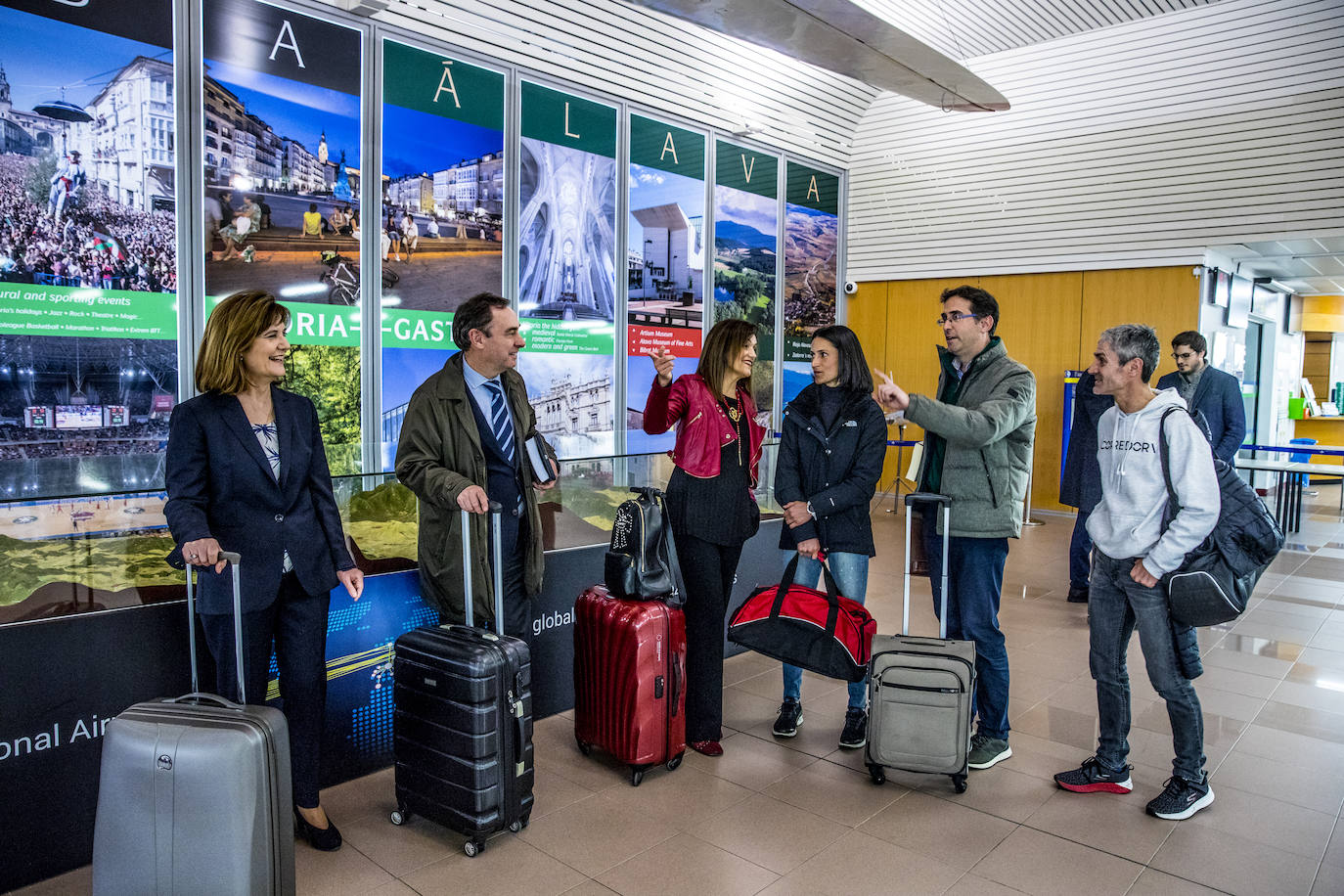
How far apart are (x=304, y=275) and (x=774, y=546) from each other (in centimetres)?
372

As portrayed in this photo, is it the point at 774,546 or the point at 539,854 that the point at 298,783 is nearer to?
the point at 539,854

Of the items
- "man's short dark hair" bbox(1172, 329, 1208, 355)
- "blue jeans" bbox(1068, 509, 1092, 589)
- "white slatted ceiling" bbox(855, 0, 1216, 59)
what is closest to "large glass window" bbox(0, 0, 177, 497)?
"blue jeans" bbox(1068, 509, 1092, 589)

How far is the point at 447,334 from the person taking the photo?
6918 mm


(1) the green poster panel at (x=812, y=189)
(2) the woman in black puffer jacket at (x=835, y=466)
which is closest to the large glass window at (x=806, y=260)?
(1) the green poster panel at (x=812, y=189)

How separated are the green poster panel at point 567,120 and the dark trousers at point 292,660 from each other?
220 inches

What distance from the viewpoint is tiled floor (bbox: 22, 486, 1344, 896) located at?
2.59 m

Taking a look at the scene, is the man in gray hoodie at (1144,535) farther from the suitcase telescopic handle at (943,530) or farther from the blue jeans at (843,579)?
the blue jeans at (843,579)

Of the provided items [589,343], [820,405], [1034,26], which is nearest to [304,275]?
[589,343]

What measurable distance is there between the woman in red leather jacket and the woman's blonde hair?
4.59 ft

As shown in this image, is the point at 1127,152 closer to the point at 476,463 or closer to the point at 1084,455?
the point at 1084,455

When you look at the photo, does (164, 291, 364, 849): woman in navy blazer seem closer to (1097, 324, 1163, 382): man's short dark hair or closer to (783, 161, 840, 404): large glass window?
(1097, 324, 1163, 382): man's short dark hair

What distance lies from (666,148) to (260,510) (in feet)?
22.6

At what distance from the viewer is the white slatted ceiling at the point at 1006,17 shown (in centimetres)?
856

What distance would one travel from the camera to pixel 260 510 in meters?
2.51
